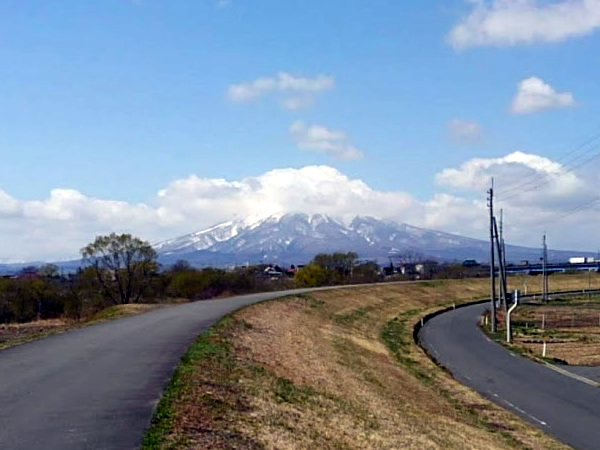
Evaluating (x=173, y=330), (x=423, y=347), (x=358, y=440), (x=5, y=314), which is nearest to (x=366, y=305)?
(x=423, y=347)

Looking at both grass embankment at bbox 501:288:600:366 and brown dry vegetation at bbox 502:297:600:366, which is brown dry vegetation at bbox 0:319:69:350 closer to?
grass embankment at bbox 501:288:600:366

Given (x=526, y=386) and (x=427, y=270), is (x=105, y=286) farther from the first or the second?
(x=427, y=270)

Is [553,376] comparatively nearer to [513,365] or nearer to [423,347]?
[513,365]

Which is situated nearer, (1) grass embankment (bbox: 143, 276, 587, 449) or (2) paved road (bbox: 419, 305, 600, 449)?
(1) grass embankment (bbox: 143, 276, 587, 449)

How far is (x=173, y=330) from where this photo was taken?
2816 centimetres

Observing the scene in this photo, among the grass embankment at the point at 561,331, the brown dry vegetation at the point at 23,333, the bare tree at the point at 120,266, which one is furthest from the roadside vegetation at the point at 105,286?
the grass embankment at the point at 561,331

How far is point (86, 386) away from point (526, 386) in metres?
18.0

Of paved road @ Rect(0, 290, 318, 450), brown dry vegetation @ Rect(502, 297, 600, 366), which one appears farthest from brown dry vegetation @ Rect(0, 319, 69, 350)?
brown dry vegetation @ Rect(502, 297, 600, 366)

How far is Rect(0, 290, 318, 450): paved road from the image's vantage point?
11555mm

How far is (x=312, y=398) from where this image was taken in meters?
18.0

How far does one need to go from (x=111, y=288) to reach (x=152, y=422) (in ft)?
194

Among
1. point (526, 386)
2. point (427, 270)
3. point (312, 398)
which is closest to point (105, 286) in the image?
point (526, 386)

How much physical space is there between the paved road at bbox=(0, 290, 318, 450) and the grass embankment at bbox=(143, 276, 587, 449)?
1.51 feet

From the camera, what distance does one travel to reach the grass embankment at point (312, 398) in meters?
13.2
